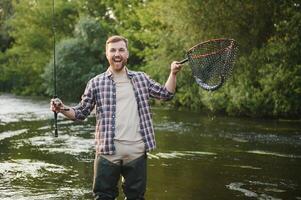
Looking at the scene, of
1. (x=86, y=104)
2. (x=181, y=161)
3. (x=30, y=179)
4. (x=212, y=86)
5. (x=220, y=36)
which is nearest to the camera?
(x=86, y=104)

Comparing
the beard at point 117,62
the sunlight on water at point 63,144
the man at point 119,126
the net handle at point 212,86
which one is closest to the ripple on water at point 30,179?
the sunlight on water at point 63,144

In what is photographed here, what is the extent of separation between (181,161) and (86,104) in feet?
23.9

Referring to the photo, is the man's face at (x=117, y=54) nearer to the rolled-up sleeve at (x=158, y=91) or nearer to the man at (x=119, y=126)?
the man at (x=119, y=126)

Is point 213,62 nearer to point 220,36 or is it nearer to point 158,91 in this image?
point 158,91

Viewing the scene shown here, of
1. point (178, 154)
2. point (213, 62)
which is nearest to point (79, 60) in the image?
point (178, 154)

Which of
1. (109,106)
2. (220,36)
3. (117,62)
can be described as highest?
(220,36)

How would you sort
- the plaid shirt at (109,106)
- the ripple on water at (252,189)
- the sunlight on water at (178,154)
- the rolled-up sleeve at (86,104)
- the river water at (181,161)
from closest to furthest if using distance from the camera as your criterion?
the plaid shirt at (109,106), the rolled-up sleeve at (86,104), the ripple on water at (252,189), the river water at (181,161), the sunlight on water at (178,154)

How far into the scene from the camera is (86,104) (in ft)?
18.9

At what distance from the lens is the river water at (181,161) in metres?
9.48

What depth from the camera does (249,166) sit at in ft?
40.1

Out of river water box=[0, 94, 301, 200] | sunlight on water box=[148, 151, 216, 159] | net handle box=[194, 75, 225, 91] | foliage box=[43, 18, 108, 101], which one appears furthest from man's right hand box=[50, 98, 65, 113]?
foliage box=[43, 18, 108, 101]

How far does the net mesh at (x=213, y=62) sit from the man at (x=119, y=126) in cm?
119

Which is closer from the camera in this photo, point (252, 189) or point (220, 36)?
point (252, 189)

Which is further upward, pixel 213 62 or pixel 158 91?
pixel 213 62
